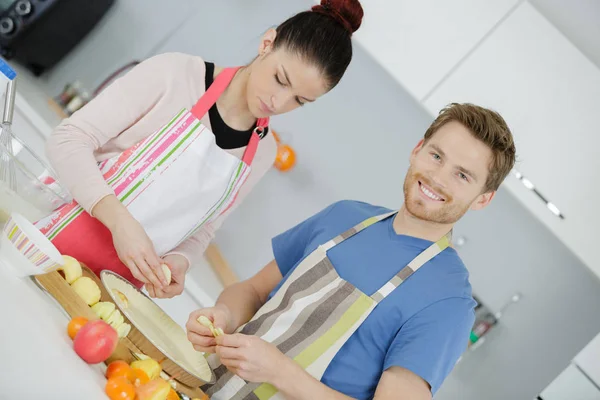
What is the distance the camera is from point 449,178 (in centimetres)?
115

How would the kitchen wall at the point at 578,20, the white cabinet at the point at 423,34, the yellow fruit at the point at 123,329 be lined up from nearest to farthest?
the yellow fruit at the point at 123,329 → the kitchen wall at the point at 578,20 → the white cabinet at the point at 423,34

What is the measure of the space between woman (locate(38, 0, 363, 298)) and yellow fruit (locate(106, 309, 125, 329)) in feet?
0.73

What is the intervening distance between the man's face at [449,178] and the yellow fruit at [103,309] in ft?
1.83

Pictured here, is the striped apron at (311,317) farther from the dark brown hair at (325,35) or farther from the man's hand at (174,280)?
the dark brown hair at (325,35)

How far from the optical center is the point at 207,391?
112 centimetres

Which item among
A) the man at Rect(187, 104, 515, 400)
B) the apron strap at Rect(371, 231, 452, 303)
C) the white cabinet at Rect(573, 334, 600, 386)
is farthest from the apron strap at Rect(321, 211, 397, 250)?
the white cabinet at Rect(573, 334, 600, 386)

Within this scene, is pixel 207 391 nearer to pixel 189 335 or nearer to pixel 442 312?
pixel 189 335

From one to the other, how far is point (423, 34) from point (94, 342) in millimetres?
1587

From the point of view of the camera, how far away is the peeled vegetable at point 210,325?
1.05 m

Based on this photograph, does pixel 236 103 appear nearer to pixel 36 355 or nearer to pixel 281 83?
pixel 281 83

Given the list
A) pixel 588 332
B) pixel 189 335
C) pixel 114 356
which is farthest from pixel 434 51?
pixel 114 356

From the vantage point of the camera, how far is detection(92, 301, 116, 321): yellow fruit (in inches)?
35.8

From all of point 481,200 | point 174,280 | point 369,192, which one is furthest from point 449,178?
point 369,192

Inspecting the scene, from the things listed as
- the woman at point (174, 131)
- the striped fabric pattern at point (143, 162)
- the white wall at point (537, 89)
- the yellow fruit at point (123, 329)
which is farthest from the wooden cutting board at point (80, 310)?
the white wall at point (537, 89)
